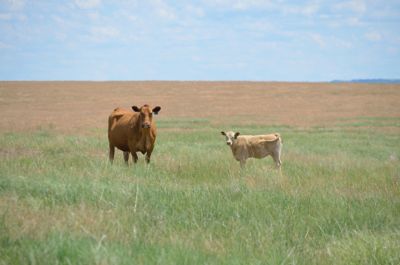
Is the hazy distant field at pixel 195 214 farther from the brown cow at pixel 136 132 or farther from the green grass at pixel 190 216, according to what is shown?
the brown cow at pixel 136 132

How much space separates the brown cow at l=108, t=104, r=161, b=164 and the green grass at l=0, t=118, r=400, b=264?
1.95 metres

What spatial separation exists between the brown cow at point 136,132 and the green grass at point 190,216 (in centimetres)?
195

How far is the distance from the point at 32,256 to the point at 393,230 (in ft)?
13.8

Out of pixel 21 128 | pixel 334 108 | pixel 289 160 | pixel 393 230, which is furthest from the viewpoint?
pixel 334 108

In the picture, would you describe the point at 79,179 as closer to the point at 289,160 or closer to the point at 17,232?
the point at 17,232

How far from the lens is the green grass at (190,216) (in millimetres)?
4652

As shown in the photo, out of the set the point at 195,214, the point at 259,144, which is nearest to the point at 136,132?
the point at 259,144

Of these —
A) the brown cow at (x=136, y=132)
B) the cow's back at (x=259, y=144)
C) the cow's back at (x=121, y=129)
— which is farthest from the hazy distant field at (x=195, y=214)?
the cow's back at (x=121, y=129)

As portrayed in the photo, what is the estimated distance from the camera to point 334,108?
47.2 metres

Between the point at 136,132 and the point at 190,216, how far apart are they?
697 cm

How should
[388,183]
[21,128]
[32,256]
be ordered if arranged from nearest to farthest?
[32,256] < [388,183] < [21,128]

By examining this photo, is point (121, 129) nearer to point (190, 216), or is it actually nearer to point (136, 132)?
point (136, 132)

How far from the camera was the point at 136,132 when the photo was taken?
13.1 metres

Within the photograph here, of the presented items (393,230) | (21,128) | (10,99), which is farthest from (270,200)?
(10,99)
